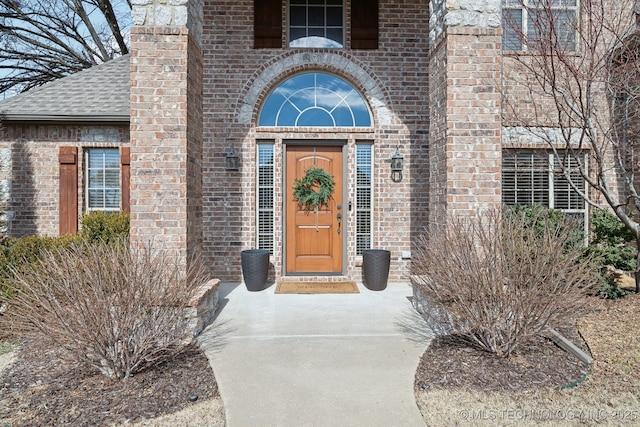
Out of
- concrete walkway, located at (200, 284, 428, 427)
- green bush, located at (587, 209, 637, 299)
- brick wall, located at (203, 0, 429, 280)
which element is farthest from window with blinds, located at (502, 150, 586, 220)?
concrete walkway, located at (200, 284, 428, 427)

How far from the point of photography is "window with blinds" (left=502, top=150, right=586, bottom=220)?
6.54 meters

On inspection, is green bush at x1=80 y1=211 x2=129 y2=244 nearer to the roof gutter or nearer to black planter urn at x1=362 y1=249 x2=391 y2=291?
the roof gutter

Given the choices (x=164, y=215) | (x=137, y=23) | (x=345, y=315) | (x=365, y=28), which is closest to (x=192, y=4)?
(x=137, y=23)

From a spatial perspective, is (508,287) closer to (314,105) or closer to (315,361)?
(315,361)

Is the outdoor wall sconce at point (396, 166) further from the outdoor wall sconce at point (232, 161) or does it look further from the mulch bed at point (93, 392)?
the mulch bed at point (93, 392)

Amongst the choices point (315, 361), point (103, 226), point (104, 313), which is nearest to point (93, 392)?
point (104, 313)

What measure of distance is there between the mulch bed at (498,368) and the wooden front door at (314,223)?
3.15m

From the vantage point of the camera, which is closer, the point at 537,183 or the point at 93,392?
the point at 93,392

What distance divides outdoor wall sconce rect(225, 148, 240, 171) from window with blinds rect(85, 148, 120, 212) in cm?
231

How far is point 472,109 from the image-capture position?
4504 mm

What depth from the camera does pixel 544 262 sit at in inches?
132

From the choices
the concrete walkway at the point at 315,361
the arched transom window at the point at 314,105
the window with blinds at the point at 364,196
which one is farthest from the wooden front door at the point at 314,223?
the concrete walkway at the point at 315,361

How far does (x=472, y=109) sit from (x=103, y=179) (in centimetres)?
624

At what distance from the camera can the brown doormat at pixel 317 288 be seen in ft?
19.3
